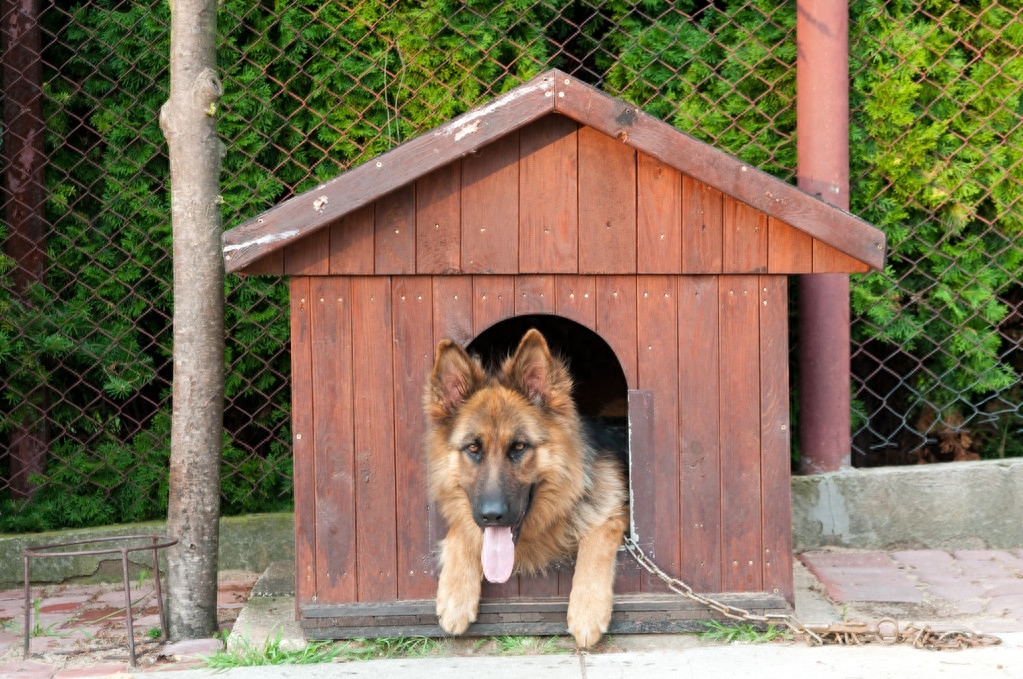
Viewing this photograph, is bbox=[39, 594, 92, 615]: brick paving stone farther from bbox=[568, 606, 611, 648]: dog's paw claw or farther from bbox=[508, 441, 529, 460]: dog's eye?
bbox=[568, 606, 611, 648]: dog's paw claw

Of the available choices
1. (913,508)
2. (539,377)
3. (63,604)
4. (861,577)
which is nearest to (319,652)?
(539,377)

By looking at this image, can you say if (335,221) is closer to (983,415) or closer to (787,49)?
(787,49)

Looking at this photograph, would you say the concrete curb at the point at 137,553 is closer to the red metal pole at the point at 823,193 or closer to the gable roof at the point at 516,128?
the gable roof at the point at 516,128

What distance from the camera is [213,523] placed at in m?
4.25

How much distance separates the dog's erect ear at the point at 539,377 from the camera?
13.1 feet

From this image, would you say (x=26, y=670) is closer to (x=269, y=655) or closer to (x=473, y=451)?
(x=269, y=655)

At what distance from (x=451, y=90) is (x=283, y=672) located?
9.74 ft

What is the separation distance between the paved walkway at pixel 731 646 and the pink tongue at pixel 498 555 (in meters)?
0.32

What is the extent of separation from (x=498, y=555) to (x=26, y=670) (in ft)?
6.13

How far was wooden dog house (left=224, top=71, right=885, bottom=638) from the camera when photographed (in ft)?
12.9

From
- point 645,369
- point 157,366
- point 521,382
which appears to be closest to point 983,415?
point 645,369

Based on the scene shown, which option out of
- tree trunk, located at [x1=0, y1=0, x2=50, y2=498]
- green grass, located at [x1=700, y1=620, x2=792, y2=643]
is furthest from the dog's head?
tree trunk, located at [x1=0, y1=0, x2=50, y2=498]

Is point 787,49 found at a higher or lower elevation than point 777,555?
higher

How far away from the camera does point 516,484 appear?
12.5 ft
